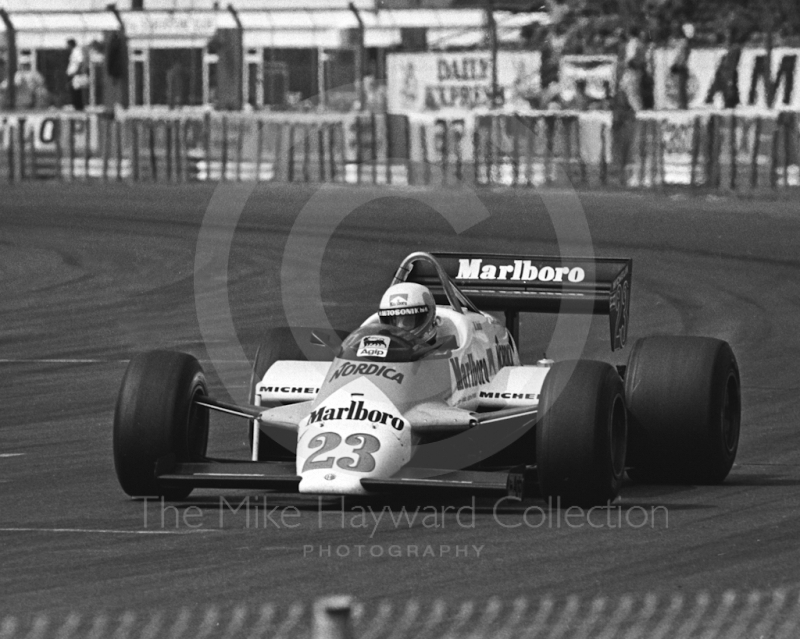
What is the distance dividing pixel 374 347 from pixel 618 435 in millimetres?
1238

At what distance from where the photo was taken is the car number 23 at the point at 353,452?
8628 mm

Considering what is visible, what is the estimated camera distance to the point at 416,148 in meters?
32.7

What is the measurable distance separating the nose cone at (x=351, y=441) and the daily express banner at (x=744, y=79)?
23353 mm

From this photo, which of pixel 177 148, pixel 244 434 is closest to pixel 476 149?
pixel 177 148

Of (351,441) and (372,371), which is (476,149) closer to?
(372,371)

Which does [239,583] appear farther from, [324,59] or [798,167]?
[324,59]

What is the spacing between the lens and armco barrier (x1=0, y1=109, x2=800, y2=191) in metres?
29.9

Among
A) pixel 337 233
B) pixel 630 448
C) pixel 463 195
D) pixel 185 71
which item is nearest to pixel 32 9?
pixel 185 71

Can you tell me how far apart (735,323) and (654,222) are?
9065 millimetres

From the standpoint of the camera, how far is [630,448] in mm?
9773

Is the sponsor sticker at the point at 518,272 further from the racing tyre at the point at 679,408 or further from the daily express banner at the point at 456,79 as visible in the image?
the daily express banner at the point at 456,79

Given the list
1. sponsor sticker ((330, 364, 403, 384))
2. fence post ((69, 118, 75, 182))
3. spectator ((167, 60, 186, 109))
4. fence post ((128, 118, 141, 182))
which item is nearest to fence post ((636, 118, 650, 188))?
fence post ((128, 118, 141, 182))

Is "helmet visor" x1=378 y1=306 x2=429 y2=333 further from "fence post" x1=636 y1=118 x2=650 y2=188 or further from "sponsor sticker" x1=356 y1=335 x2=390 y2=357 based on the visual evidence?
"fence post" x1=636 y1=118 x2=650 y2=188

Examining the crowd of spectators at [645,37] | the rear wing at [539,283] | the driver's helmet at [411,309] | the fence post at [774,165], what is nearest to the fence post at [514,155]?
the crowd of spectators at [645,37]
